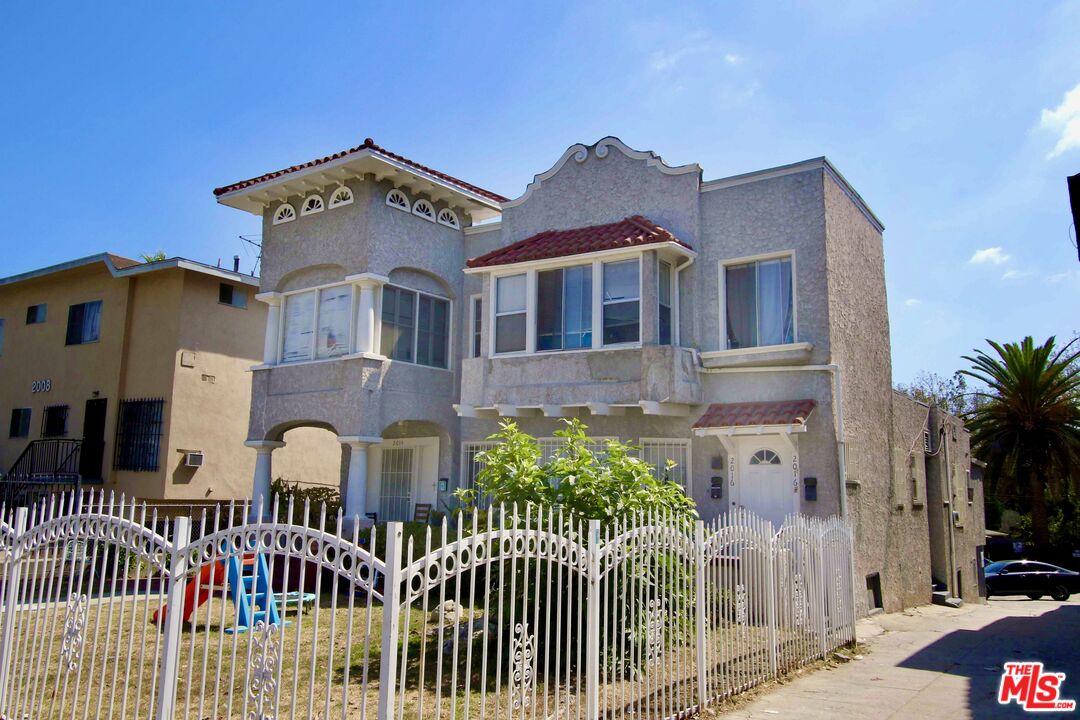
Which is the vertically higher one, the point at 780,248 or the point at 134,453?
the point at 780,248

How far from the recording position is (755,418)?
14203mm

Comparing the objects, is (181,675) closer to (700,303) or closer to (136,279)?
(700,303)

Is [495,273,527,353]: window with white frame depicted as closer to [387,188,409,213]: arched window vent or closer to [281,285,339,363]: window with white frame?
[387,188,409,213]: arched window vent

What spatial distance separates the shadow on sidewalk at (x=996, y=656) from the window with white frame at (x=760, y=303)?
17.8ft

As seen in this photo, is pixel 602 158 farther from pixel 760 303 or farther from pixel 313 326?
pixel 313 326

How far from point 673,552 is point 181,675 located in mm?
4972

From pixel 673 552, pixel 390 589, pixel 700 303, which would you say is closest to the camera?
pixel 390 589

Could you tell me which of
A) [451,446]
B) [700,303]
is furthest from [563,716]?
[451,446]

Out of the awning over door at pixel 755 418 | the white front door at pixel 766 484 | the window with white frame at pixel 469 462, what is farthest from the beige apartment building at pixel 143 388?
the white front door at pixel 766 484

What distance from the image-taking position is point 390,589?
16.2 ft

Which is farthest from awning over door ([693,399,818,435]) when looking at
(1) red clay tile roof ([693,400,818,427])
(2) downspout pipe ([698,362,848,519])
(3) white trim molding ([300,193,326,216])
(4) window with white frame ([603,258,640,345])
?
(3) white trim molding ([300,193,326,216])

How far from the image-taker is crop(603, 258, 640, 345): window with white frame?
1521cm

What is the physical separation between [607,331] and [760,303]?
273cm

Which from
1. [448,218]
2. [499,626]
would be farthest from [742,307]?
[499,626]
